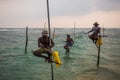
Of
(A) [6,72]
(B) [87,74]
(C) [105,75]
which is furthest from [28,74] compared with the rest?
(C) [105,75]

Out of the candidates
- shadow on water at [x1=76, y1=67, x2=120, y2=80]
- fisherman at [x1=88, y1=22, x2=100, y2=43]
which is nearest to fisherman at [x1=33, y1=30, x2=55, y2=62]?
shadow on water at [x1=76, y1=67, x2=120, y2=80]

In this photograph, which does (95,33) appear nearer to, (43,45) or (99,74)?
(99,74)

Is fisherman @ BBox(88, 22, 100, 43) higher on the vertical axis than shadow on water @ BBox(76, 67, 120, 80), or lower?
higher

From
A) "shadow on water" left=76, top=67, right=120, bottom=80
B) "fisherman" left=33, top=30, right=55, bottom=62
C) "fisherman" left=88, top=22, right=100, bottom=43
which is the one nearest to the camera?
"fisherman" left=33, top=30, right=55, bottom=62

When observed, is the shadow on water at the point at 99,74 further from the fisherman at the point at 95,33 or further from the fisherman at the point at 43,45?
the fisherman at the point at 43,45

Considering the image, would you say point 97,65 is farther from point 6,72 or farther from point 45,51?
point 45,51

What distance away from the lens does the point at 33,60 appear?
784 inches

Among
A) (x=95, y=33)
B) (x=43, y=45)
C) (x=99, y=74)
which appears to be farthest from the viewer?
(x=95, y=33)

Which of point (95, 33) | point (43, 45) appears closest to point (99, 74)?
point (95, 33)

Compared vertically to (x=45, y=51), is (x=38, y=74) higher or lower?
lower

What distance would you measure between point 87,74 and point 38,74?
3.21 metres

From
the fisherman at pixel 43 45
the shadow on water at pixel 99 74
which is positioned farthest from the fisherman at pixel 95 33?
the fisherman at pixel 43 45

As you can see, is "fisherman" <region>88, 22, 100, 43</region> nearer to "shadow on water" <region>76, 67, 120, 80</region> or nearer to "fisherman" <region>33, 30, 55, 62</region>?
"shadow on water" <region>76, 67, 120, 80</region>

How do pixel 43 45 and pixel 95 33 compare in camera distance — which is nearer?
pixel 43 45
